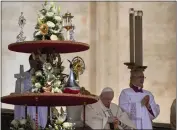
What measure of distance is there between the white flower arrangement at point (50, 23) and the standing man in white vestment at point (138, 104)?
94.0 inches

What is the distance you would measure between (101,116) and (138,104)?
823 millimetres

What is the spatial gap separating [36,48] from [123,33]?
479 cm

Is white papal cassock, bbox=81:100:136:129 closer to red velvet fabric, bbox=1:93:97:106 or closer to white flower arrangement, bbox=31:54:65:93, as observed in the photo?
red velvet fabric, bbox=1:93:97:106

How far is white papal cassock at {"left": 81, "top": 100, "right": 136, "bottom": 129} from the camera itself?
10.1 meters

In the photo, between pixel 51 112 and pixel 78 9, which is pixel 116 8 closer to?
pixel 78 9

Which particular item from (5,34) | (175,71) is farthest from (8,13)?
(175,71)

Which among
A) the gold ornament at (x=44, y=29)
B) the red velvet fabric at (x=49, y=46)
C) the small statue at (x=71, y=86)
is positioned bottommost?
the small statue at (x=71, y=86)

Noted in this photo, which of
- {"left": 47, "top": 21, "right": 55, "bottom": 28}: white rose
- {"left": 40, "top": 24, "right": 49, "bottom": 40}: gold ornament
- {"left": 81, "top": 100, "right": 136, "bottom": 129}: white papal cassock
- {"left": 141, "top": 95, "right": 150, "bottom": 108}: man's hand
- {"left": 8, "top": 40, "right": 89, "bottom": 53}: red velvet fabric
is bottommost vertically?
{"left": 81, "top": 100, "right": 136, "bottom": 129}: white papal cassock

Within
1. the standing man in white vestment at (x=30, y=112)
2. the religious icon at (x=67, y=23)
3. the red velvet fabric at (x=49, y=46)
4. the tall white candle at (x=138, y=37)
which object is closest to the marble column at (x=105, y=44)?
the tall white candle at (x=138, y=37)

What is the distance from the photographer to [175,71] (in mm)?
12945

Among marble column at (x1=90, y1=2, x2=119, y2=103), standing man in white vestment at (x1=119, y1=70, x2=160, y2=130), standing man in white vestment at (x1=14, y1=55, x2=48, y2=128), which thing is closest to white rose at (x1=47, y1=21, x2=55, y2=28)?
standing man in white vestment at (x1=14, y1=55, x2=48, y2=128)

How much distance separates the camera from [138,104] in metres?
10.7

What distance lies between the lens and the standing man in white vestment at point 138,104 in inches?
419

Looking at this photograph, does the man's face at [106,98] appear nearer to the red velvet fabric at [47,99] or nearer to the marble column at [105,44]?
the red velvet fabric at [47,99]
